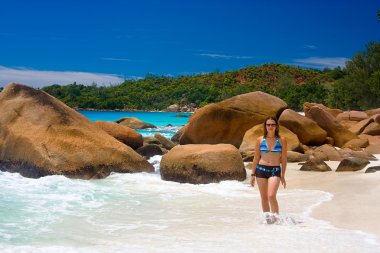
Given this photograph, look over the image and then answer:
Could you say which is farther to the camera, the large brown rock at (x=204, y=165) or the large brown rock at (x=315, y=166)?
the large brown rock at (x=315, y=166)

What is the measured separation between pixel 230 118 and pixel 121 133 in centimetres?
396

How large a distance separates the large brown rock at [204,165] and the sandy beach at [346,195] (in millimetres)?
1185

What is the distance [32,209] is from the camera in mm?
7254

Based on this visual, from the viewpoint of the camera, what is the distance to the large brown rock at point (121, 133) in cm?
1416

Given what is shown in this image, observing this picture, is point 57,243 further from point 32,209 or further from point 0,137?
point 0,137

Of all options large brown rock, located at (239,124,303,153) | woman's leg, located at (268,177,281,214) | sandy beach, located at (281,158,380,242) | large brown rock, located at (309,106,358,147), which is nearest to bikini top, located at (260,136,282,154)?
woman's leg, located at (268,177,281,214)

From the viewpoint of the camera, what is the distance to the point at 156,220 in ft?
21.4

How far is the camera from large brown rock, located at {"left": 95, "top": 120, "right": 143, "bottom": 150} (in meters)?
14.2

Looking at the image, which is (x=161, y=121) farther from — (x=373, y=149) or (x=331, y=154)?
(x=331, y=154)

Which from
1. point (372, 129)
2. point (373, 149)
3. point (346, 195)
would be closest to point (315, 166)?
point (346, 195)

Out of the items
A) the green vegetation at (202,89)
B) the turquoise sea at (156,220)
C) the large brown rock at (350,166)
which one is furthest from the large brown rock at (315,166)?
the green vegetation at (202,89)

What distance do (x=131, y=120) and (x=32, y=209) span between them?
2418 cm

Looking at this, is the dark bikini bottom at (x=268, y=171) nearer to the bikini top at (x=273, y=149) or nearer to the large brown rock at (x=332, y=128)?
the bikini top at (x=273, y=149)

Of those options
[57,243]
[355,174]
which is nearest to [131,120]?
[355,174]
